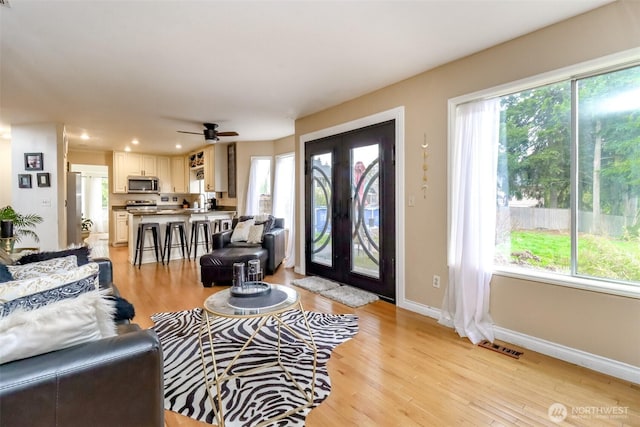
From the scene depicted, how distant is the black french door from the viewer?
3.69m

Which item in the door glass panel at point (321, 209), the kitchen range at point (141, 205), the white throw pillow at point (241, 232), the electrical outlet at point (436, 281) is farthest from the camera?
the kitchen range at point (141, 205)

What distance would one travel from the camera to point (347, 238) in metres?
4.21

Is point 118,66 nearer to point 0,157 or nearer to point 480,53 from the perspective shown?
point 480,53

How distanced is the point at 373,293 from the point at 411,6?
117 inches

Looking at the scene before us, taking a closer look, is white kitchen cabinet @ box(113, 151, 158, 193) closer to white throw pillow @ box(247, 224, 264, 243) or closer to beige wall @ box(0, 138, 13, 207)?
beige wall @ box(0, 138, 13, 207)

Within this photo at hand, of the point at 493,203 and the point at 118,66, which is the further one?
the point at 118,66

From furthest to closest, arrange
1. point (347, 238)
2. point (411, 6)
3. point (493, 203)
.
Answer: point (347, 238) → point (493, 203) → point (411, 6)

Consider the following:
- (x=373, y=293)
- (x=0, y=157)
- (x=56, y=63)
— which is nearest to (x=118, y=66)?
(x=56, y=63)

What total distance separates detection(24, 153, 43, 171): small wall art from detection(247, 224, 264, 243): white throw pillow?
3690 mm

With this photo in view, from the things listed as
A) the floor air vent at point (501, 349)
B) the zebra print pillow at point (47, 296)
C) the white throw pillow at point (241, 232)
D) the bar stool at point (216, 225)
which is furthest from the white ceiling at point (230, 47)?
the bar stool at point (216, 225)

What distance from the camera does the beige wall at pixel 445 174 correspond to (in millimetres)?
2121

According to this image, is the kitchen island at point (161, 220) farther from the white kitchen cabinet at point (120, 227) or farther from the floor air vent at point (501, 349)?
the floor air vent at point (501, 349)

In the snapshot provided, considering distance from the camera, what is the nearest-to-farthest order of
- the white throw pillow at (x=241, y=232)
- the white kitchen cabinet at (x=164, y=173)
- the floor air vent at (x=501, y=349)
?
1. the floor air vent at (x=501, y=349)
2. the white throw pillow at (x=241, y=232)
3. the white kitchen cabinet at (x=164, y=173)

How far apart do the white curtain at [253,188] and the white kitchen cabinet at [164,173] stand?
3.47m
